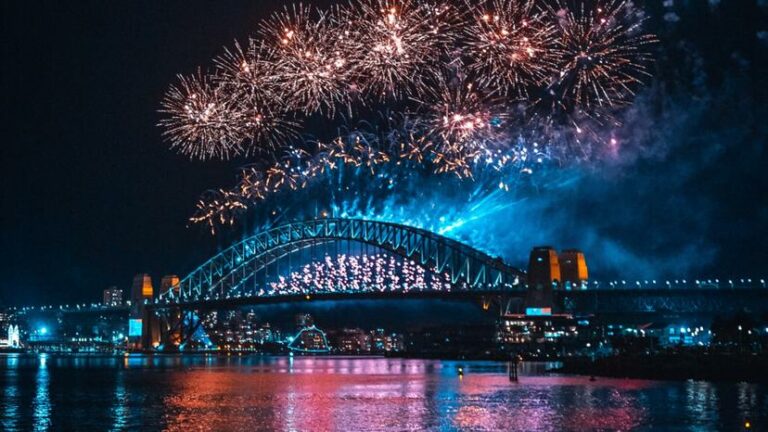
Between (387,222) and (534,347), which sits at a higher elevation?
(387,222)

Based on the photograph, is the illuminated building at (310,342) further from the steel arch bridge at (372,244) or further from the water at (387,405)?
the water at (387,405)

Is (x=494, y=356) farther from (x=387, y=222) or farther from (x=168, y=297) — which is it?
(x=168, y=297)

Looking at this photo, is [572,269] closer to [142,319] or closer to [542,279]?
[542,279]

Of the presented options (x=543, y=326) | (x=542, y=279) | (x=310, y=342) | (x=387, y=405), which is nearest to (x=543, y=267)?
(x=542, y=279)

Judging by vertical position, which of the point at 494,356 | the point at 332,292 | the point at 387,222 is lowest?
the point at 494,356

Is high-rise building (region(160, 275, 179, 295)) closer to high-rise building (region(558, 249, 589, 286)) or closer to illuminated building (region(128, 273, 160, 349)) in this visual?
illuminated building (region(128, 273, 160, 349))

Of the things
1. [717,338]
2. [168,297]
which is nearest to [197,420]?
[717,338]
